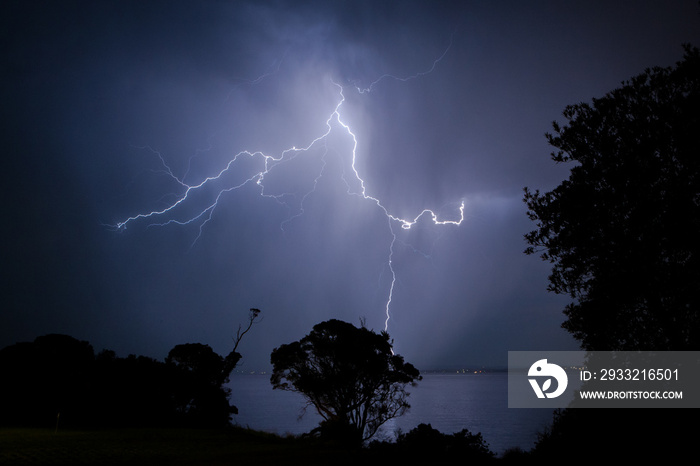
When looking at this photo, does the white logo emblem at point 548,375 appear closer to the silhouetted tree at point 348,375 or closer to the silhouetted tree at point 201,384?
the silhouetted tree at point 348,375

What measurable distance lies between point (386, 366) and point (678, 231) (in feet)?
42.3

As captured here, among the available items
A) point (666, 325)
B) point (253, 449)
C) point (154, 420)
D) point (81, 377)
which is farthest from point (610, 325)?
point (81, 377)

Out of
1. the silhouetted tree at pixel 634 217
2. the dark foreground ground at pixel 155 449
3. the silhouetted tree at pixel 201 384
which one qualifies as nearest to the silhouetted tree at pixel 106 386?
the silhouetted tree at pixel 201 384

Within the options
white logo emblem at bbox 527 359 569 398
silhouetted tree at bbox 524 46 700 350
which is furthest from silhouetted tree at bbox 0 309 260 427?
silhouetted tree at bbox 524 46 700 350

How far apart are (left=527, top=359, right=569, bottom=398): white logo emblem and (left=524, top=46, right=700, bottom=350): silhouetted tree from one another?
4.82m

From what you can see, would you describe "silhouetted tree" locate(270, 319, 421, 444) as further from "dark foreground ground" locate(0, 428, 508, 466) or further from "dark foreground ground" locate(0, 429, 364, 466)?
"dark foreground ground" locate(0, 429, 364, 466)

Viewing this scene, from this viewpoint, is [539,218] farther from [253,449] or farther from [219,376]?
[219,376]

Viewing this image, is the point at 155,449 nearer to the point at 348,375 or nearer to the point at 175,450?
the point at 175,450

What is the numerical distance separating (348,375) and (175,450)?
6.80 m

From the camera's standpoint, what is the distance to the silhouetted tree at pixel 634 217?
6.21 meters

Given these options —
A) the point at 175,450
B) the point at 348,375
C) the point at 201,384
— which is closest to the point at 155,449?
the point at 175,450

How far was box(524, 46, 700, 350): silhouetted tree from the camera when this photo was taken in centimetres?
621

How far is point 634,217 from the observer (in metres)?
6.59

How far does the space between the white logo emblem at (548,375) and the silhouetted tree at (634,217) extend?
4821 millimetres
